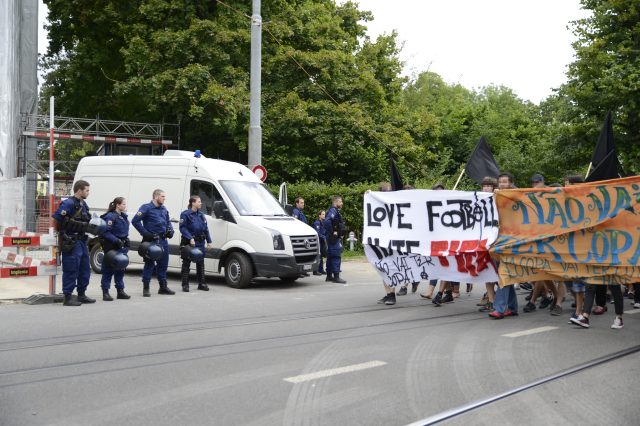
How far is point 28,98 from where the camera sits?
23.2m

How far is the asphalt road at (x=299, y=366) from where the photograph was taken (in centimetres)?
434

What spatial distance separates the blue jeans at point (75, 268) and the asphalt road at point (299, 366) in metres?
0.40

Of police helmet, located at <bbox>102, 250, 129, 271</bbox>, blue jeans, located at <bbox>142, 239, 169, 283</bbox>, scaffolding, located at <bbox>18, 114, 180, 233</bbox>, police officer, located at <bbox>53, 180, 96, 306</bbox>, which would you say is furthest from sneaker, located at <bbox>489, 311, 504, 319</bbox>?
scaffolding, located at <bbox>18, 114, 180, 233</bbox>

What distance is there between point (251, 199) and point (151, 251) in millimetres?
2941

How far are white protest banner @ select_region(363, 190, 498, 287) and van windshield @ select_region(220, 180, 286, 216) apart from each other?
3170 millimetres

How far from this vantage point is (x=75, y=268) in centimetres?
919

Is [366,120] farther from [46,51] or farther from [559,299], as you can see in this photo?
[559,299]

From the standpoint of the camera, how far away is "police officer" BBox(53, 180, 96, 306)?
9.12 metres

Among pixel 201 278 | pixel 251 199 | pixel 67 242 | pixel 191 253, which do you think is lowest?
pixel 201 278

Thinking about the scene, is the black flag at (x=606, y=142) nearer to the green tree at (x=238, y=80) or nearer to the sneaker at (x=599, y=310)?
the sneaker at (x=599, y=310)

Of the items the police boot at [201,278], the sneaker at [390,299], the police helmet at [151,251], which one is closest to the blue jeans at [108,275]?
the police helmet at [151,251]

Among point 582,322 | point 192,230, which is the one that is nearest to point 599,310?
point 582,322

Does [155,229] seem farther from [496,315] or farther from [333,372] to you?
[333,372]

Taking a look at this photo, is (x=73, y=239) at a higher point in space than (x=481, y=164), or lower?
lower
